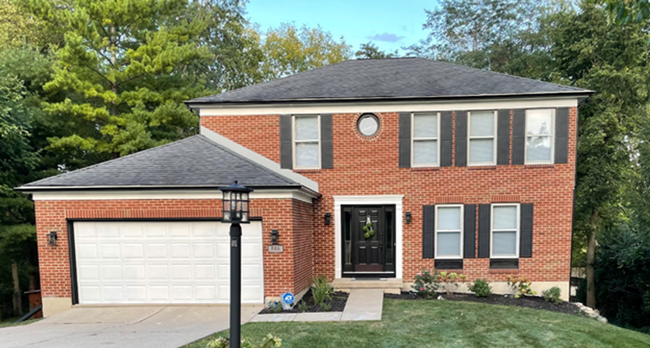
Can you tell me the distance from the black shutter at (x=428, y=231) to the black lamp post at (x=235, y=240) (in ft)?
21.7

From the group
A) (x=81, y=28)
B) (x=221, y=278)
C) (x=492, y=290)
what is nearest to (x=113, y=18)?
(x=81, y=28)

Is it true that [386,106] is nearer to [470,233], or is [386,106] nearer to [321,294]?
[470,233]

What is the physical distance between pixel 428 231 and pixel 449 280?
57.3 inches

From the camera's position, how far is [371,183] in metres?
9.73

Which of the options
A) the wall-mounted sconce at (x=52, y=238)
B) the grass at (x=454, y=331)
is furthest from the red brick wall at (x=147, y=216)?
the grass at (x=454, y=331)

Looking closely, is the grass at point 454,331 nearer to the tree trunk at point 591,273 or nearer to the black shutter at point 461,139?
the black shutter at point 461,139

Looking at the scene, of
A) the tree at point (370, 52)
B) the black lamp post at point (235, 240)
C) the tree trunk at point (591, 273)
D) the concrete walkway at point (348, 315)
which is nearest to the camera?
the black lamp post at point (235, 240)

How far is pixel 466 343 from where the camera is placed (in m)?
5.66

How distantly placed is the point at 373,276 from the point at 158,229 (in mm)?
5765

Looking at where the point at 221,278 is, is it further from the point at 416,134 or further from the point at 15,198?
the point at 15,198

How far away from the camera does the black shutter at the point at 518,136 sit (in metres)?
9.23

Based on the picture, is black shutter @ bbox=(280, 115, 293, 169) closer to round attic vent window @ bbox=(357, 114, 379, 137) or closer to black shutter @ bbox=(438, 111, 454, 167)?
round attic vent window @ bbox=(357, 114, 379, 137)

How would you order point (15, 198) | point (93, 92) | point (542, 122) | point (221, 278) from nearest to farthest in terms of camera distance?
point (221, 278), point (542, 122), point (15, 198), point (93, 92)

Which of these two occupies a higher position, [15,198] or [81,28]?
[81,28]
